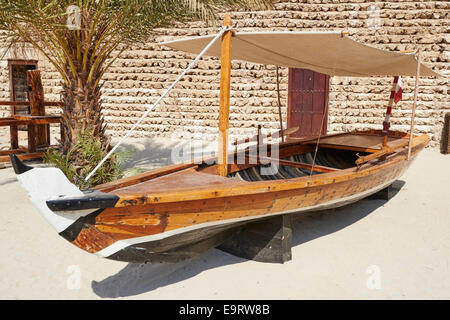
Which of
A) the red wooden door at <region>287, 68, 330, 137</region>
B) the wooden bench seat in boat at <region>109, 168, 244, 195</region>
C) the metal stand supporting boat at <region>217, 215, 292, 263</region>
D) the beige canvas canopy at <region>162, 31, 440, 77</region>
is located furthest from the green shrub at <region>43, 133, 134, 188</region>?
the red wooden door at <region>287, 68, 330, 137</region>

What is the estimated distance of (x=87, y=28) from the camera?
5355mm

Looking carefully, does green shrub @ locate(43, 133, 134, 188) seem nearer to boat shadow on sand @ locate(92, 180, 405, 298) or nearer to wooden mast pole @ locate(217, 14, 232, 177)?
boat shadow on sand @ locate(92, 180, 405, 298)

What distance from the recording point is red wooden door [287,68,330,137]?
1062 cm

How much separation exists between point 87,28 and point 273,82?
6.10 meters

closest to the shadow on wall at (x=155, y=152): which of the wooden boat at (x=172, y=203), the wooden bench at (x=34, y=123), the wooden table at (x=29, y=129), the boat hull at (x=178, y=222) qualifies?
the wooden table at (x=29, y=129)

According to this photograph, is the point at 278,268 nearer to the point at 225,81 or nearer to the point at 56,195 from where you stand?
the point at 225,81

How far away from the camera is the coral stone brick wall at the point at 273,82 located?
9594 millimetres

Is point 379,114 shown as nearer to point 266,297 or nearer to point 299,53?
point 299,53

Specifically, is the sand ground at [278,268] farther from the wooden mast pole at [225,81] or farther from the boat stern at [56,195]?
the wooden mast pole at [225,81]

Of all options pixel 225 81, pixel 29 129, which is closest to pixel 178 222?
pixel 225 81

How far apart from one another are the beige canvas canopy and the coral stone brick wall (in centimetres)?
406

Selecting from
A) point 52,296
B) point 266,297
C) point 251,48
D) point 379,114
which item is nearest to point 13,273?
point 52,296

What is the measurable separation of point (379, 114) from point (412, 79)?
122 centimetres

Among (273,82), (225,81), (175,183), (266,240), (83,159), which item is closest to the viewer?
(175,183)
